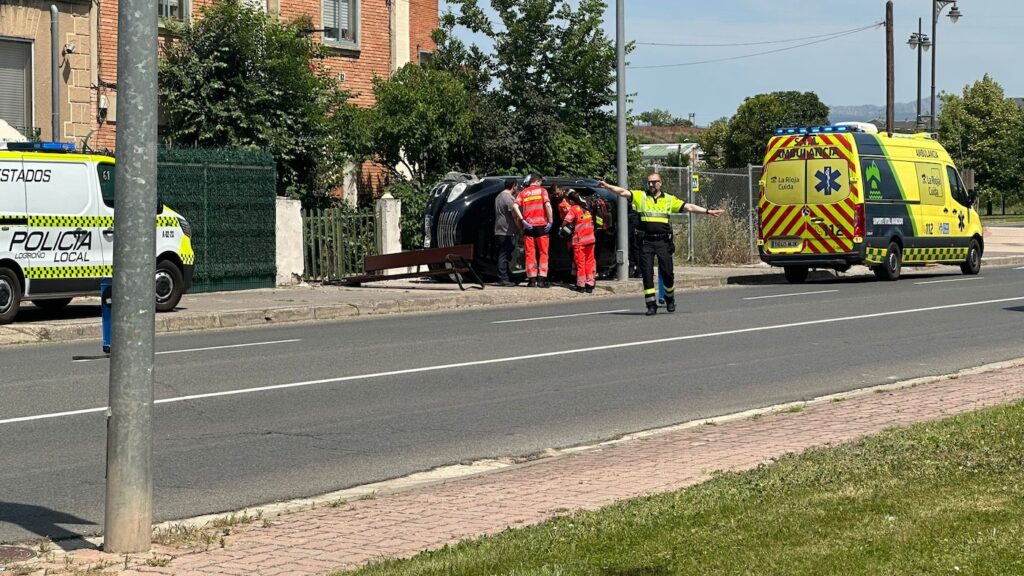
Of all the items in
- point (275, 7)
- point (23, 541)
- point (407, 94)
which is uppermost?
point (275, 7)

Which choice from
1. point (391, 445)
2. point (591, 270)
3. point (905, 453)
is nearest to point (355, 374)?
point (391, 445)

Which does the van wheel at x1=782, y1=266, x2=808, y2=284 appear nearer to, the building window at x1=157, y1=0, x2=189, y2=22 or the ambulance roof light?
the building window at x1=157, y1=0, x2=189, y2=22

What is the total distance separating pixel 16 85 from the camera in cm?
2623

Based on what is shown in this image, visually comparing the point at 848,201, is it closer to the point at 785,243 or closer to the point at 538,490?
the point at 785,243

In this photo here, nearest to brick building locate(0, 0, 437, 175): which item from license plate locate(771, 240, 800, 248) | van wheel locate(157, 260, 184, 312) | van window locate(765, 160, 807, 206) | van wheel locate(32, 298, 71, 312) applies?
van wheel locate(32, 298, 71, 312)

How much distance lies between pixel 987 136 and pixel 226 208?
6531 centimetres

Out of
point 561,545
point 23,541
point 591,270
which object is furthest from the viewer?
point 591,270

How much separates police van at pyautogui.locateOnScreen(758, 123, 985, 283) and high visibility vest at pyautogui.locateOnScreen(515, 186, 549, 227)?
19.3 feet

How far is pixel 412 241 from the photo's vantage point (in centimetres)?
2875

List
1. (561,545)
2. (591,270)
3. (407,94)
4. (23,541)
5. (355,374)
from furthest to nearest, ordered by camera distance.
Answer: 1. (407,94)
2. (591,270)
3. (355,374)
4. (23,541)
5. (561,545)

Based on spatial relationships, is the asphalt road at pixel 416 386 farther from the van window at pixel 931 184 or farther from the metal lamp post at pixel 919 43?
the metal lamp post at pixel 919 43

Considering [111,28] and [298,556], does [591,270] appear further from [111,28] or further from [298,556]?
[298,556]

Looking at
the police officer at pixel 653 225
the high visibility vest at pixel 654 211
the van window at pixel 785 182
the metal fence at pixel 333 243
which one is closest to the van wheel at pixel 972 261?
the van window at pixel 785 182

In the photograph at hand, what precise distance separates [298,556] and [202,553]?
1.47 feet
